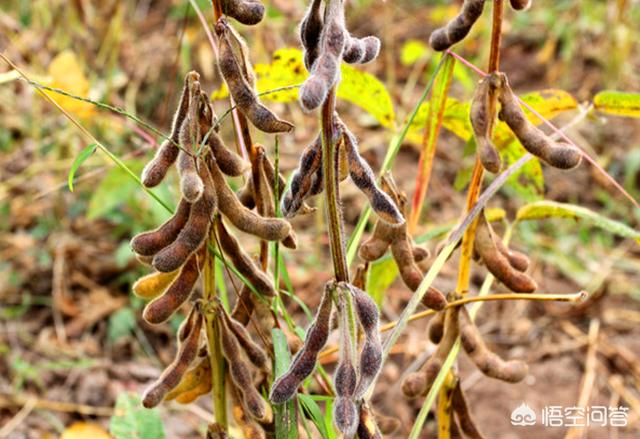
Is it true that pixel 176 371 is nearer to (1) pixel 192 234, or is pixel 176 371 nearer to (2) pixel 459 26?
(1) pixel 192 234

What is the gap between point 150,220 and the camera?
2.73 meters

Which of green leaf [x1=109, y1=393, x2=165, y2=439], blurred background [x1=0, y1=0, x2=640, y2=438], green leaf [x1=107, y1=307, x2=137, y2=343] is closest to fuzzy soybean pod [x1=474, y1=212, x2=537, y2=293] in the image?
blurred background [x1=0, y1=0, x2=640, y2=438]

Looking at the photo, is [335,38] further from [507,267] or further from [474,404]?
[474,404]

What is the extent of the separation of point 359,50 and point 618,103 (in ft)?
2.04

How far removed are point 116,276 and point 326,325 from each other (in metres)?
1.84

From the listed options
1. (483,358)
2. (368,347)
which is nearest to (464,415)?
(483,358)

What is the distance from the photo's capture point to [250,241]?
2.80 m

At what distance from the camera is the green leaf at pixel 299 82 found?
1.47 meters

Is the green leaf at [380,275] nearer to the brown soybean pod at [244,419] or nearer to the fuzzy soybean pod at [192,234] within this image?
the brown soybean pod at [244,419]

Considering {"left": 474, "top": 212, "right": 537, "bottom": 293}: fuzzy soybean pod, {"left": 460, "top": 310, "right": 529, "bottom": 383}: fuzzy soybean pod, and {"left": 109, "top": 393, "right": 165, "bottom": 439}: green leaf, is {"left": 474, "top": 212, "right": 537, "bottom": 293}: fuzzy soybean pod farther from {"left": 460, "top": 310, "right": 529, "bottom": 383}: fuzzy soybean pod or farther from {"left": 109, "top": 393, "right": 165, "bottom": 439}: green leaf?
{"left": 109, "top": 393, "right": 165, "bottom": 439}: green leaf

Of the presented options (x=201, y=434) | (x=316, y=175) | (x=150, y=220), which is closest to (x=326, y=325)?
(x=316, y=175)

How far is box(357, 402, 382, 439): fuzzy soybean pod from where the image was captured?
1.06 m

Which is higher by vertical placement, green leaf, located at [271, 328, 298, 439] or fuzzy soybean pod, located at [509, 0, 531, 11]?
fuzzy soybean pod, located at [509, 0, 531, 11]

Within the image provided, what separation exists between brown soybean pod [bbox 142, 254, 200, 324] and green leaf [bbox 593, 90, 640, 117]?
0.75m
